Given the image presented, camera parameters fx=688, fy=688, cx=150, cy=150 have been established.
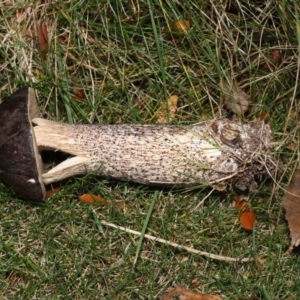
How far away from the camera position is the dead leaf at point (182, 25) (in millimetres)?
3523

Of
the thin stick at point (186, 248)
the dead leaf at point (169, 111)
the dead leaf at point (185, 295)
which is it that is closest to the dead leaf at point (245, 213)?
the thin stick at point (186, 248)

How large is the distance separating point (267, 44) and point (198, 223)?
1.00m

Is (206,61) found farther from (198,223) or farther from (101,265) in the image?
(101,265)

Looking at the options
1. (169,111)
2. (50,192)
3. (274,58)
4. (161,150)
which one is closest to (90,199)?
(50,192)

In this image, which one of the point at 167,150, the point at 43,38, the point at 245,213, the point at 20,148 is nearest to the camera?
the point at 20,148

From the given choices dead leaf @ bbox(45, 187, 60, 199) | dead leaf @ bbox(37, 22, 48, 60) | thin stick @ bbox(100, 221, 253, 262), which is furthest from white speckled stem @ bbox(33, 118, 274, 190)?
dead leaf @ bbox(37, 22, 48, 60)

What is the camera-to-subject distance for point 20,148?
3164mm

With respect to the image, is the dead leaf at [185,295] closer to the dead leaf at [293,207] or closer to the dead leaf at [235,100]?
the dead leaf at [293,207]

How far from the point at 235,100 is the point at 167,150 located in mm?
523

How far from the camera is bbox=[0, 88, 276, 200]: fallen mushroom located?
327cm

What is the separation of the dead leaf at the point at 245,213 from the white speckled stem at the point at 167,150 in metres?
0.20

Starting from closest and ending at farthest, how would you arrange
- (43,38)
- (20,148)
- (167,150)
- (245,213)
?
(20,148) → (167,150) → (245,213) → (43,38)

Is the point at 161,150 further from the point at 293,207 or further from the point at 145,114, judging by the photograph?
the point at 293,207

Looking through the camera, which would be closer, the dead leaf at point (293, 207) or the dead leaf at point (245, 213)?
the dead leaf at point (293, 207)
